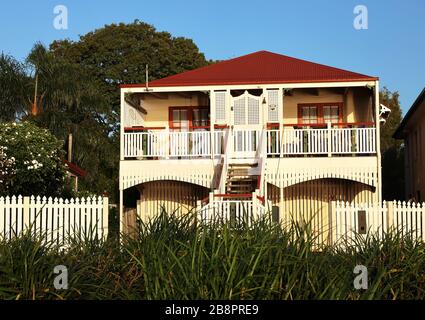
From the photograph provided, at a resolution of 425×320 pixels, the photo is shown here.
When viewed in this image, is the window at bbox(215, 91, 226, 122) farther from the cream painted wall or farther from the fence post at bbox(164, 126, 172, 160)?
the cream painted wall

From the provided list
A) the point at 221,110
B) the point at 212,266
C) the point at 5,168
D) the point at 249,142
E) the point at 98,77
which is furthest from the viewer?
the point at 98,77

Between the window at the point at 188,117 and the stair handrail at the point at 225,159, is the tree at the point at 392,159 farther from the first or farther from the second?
the stair handrail at the point at 225,159

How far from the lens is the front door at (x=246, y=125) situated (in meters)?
21.5

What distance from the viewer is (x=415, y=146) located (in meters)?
28.9

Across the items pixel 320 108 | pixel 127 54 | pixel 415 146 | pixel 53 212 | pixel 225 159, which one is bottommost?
pixel 53 212

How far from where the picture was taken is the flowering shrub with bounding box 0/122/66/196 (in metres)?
20.8

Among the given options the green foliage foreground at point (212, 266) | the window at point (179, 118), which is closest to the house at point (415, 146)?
the window at point (179, 118)

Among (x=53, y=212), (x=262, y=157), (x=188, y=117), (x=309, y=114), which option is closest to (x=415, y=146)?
(x=309, y=114)

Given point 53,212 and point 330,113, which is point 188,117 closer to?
point 330,113

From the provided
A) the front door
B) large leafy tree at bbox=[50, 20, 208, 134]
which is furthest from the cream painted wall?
large leafy tree at bbox=[50, 20, 208, 134]

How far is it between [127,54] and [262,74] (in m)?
26.9

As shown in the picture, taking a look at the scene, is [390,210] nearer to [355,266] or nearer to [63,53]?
[355,266]

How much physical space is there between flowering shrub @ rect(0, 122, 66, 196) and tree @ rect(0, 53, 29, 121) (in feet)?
36.3

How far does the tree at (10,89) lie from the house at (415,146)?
688 inches
